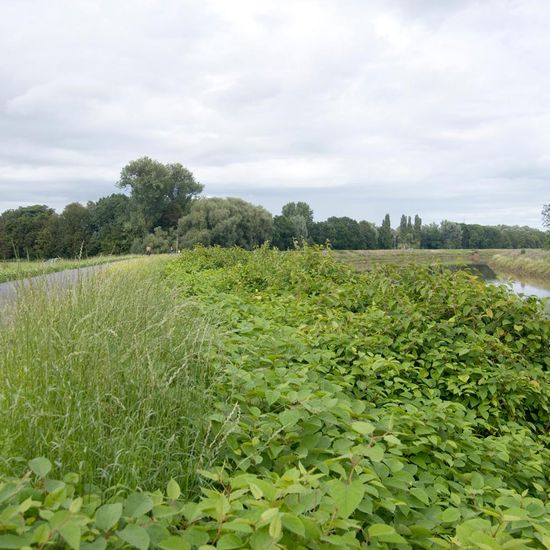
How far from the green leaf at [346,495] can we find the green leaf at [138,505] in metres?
0.55

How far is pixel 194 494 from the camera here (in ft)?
6.73

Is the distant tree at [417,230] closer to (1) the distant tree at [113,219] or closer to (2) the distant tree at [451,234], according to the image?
(2) the distant tree at [451,234]

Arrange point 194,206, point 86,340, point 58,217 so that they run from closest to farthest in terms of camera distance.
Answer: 1. point 86,340
2. point 58,217
3. point 194,206

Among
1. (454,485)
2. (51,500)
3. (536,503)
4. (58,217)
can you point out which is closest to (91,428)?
(51,500)

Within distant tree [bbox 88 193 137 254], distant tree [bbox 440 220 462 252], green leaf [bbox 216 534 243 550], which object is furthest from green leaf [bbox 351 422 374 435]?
distant tree [bbox 440 220 462 252]

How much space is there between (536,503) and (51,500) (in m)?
1.82

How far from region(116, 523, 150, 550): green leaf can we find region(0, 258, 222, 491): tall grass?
1.82 ft

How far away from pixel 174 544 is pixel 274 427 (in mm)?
983

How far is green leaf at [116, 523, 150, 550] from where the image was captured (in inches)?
49.4

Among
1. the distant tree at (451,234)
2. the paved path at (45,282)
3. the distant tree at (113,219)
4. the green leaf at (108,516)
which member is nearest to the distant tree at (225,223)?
the distant tree at (113,219)

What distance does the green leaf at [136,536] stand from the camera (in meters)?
1.25

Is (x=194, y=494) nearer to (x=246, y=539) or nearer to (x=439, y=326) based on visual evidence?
(x=246, y=539)

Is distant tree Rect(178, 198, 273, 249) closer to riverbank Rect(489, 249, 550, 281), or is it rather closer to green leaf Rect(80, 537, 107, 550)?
riverbank Rect(489, 249, 550, 281)

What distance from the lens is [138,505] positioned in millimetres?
1448
